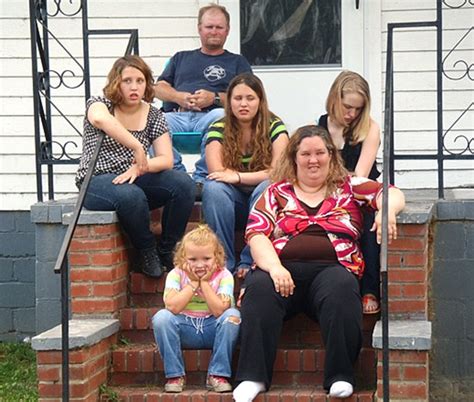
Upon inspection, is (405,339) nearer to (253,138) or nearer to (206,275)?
(206,275)

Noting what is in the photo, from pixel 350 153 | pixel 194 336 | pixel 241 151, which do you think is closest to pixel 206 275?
pixel 194 336

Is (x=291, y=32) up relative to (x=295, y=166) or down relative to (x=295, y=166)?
up

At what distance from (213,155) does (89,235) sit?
0.88 meters

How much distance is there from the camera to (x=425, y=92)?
337 inches

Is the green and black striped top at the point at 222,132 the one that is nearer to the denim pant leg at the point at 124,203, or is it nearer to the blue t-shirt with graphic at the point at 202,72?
the denim pant leg at the point at 124,203

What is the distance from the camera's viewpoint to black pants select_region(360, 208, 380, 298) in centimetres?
630

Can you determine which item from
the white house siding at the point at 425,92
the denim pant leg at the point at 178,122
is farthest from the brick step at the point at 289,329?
the white house siding at the point at 425,92

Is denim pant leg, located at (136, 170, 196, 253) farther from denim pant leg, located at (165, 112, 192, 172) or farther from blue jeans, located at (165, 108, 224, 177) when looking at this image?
denim pant leg, located at (165, 112, 192, 172)

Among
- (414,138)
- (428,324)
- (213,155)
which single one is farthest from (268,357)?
(414,138)

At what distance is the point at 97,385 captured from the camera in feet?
20.4

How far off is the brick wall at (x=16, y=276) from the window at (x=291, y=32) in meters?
2.10

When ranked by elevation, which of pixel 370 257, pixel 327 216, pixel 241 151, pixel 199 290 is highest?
pixel 241 151

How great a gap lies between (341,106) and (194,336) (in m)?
1.57

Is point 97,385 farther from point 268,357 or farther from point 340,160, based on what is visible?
point 340,160
